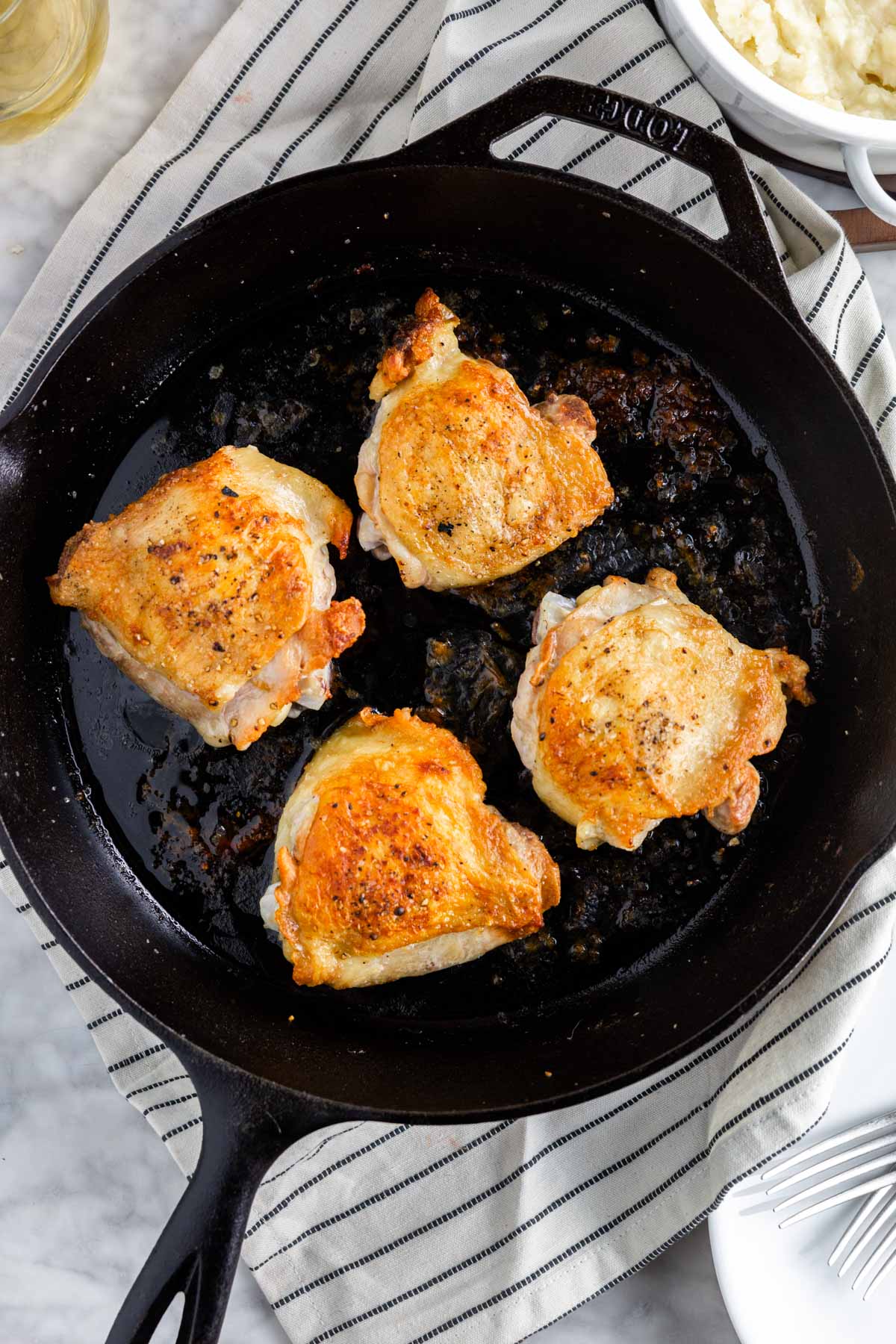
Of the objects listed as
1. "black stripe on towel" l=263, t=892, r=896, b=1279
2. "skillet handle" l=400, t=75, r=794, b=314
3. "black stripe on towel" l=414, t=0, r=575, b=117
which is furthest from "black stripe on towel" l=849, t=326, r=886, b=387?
"black stripe on towel" l=263, t=892, r=896, b=1279

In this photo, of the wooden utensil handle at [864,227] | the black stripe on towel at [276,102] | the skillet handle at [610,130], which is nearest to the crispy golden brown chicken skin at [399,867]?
the skillet handle at [610,130]

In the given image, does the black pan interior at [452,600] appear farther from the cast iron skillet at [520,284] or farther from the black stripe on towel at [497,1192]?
the black stripe on towel at [497,1192]

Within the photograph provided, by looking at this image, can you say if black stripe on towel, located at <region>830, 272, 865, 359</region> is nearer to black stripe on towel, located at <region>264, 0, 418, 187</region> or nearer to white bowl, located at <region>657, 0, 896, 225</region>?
white bowl, located at <region>657, 0, 896, 225</region>

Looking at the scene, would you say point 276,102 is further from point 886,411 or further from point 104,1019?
point 104,1019

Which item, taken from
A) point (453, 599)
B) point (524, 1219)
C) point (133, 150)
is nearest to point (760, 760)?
point (453, 599)

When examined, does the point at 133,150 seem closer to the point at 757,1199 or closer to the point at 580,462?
the point at 580,462

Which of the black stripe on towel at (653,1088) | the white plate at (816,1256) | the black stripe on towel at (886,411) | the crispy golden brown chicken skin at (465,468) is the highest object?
the crispy golden brown chicken skin at (465,468)
